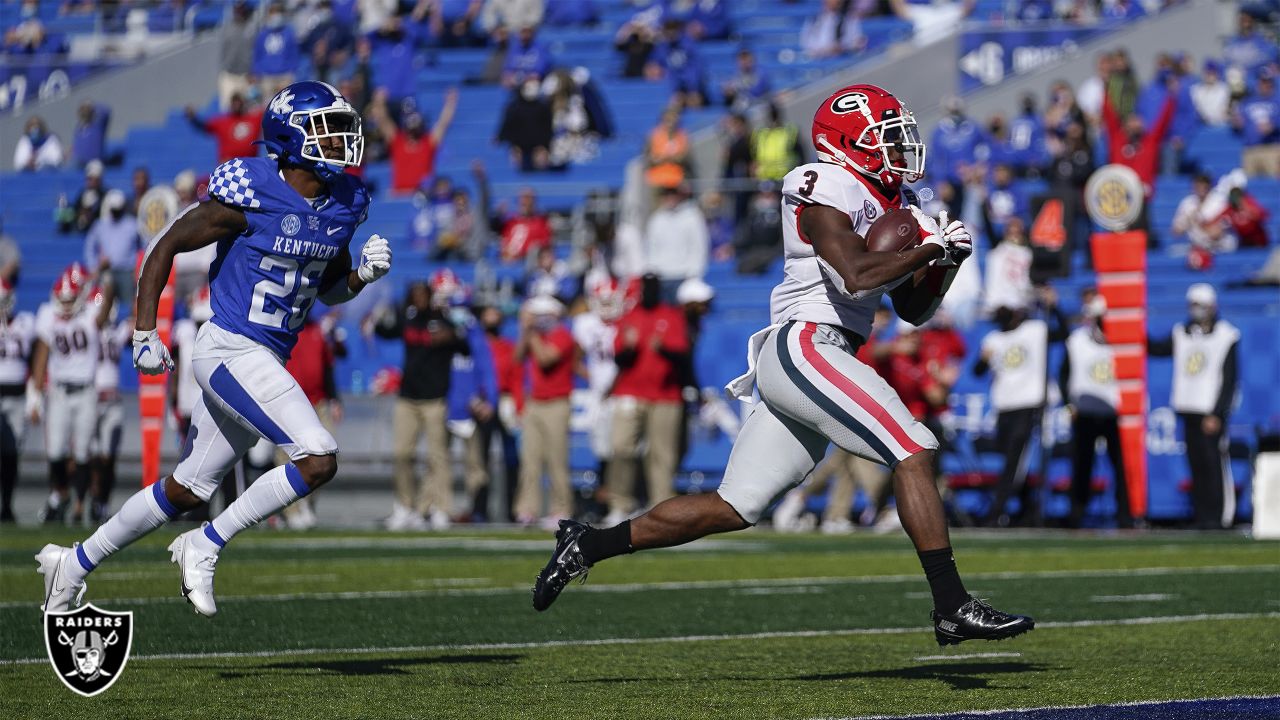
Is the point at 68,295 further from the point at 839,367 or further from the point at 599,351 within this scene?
the point at 839,367

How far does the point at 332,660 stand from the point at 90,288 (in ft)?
29.8

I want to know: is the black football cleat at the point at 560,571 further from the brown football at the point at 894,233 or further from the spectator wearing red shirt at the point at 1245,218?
the spectator wearing red shirt at the point at 1245,218

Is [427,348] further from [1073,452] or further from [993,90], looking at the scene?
[993,90]

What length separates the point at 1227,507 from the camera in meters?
13.6

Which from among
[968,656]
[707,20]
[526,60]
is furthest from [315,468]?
[707,20]

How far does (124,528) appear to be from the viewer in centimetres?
598

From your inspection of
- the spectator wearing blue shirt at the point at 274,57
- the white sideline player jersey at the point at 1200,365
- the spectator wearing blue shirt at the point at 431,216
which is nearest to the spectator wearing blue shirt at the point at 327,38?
the spectator wearing blue shirt at the point at 274,57

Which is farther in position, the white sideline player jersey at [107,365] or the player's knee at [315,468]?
the white sideline player jersey at [107,365]

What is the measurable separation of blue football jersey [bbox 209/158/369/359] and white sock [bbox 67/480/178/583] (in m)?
0.57

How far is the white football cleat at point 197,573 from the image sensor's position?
→ 577 cm

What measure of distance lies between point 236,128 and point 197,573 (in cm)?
1492

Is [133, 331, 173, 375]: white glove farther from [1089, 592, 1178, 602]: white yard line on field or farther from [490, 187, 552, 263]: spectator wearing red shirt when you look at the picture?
[490, 187, 552, 263]: spectator wearing red shirt

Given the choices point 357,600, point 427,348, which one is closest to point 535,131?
point 427,348

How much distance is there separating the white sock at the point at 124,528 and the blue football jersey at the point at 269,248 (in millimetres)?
566
